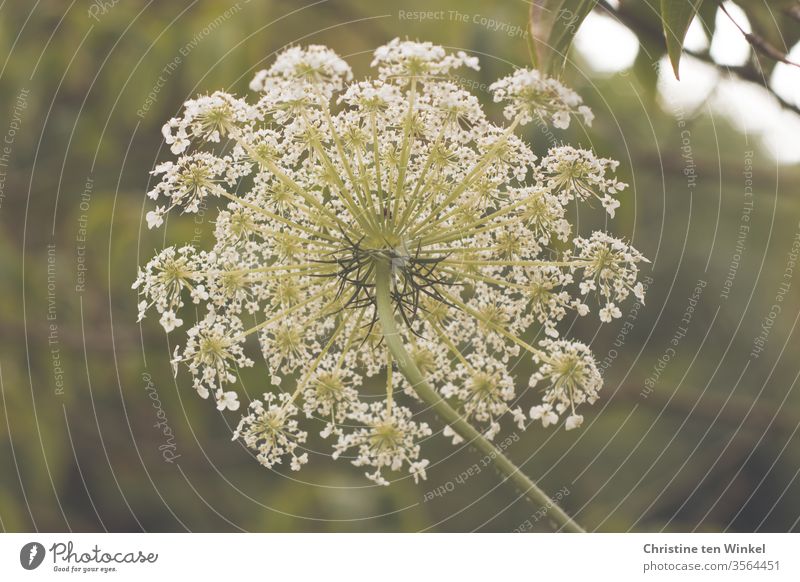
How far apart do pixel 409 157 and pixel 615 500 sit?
329cm

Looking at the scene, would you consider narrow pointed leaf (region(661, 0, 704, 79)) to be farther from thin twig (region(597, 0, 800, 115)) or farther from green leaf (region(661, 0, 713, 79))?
thin twig (region(597, 0, 800, 115))

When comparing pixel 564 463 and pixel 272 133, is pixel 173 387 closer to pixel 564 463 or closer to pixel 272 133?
pixel 272 133

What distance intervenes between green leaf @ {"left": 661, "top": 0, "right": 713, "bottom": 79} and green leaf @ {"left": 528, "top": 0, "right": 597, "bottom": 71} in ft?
0.39

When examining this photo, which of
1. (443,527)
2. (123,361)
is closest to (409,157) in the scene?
(123,361)

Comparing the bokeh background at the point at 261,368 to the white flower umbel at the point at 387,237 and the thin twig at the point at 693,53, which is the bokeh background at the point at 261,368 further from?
the white flower umbel at the point at 387,237

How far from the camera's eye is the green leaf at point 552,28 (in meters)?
1.20

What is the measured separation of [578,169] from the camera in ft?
4.23
